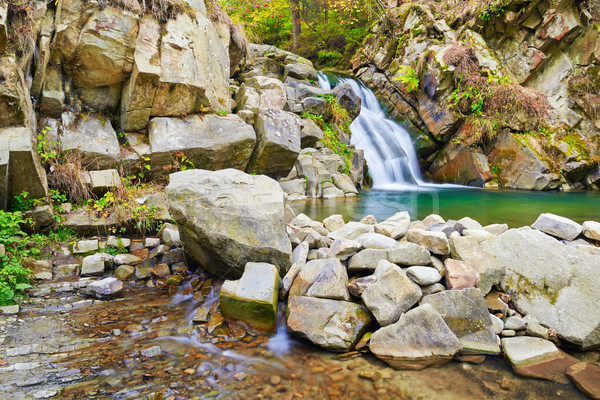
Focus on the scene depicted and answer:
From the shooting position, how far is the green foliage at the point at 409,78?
14.1m

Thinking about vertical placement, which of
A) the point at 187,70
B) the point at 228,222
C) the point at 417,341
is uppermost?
the point at 187,70

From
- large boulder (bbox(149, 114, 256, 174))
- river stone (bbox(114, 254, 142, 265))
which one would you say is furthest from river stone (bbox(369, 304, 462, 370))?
large boulder (bbox(149, 114, 256, 174))

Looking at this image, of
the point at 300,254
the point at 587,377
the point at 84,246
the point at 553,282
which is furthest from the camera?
the point at 84,246

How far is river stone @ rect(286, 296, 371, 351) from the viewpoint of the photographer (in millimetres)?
2916

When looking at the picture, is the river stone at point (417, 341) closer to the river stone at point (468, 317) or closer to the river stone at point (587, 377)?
the river stone at point (468, 317)

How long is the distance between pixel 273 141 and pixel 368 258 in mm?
4881

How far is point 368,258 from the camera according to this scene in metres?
3.70

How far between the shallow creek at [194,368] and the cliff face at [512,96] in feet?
38.8

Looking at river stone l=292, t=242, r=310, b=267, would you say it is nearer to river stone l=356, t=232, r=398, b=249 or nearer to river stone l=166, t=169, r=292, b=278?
river stone l=166, t=169, r=292, b=278

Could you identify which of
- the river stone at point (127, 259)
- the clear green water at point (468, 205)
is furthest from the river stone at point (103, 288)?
the clear green water at point (468, 205)

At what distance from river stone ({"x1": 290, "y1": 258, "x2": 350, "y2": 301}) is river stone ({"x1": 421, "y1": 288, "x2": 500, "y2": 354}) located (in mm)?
827

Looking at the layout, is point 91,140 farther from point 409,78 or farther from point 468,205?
point 409,78

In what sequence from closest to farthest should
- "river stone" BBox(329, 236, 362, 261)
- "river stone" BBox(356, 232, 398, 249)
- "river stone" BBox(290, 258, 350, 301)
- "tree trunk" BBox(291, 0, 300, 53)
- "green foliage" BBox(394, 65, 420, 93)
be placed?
1. "river stone" BBox(290, 258, 350, 301)
2. "river stone" BBox(329, 236, 362, 261)
3. "river stone" BBox(356, 232, 398, 249)
4. "green foliage" BBox(394, 65, 420, 93)
5. "tree trunk" BBox(291, 0, 300, 53)

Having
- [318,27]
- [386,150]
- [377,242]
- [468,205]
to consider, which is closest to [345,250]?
[377,242]
